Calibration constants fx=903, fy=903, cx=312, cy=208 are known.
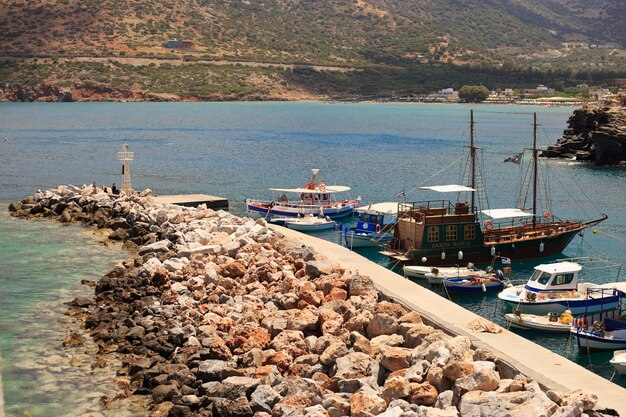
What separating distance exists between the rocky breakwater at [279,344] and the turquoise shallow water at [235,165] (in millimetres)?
3034

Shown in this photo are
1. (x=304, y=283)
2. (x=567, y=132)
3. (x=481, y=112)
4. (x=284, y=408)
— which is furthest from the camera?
(x=481, y=112)

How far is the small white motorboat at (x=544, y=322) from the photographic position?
90.8 feet

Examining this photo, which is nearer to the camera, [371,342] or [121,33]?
[371,342]

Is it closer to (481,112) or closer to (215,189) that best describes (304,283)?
(215,189)

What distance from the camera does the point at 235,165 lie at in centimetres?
7719

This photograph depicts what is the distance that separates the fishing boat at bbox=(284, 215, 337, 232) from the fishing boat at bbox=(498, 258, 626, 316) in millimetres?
17949

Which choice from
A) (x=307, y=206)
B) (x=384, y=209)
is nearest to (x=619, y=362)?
(x=384, y=209)

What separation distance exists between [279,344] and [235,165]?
190ft

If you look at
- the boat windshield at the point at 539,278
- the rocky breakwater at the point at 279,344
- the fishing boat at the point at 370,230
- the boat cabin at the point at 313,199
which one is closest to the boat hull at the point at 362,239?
the fishing boat at the point at 370,230

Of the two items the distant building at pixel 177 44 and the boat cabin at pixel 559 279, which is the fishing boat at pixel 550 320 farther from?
the distant building at pixel 177 44

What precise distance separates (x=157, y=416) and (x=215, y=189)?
4341 cm

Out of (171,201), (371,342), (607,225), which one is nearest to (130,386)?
(371,342)

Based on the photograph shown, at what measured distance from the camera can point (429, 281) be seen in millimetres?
34938

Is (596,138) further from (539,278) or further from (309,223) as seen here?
(539,278)
